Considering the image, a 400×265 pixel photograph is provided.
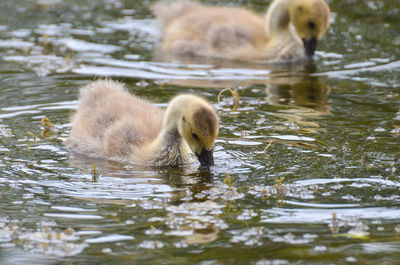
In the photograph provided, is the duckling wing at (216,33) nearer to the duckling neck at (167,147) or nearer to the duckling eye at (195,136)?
the duckling neck at (167,147)

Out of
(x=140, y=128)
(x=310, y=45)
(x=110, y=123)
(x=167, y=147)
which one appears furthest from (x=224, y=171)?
(x=310, y=45)

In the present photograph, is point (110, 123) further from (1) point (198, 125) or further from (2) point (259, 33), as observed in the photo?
(2) point (259, 33)

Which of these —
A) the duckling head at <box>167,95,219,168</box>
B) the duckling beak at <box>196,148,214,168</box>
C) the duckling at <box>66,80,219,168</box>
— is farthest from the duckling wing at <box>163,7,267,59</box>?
the duckling beak at <box>196,148,214,168</box>

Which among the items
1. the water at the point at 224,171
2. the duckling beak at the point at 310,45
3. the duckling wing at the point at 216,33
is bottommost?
the water at the point at 224,171

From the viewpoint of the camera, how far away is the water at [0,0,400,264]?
525 centimetres

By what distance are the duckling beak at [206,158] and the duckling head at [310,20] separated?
5.37 metres

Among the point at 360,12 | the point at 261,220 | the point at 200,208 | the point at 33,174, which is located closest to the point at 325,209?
the point at 261,220

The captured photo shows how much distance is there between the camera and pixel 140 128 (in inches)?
295

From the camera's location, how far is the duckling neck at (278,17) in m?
12.1

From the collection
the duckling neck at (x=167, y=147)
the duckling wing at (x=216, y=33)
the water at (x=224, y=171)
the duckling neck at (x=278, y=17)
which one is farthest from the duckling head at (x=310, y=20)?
the duckling neck at (x=167, y=147)

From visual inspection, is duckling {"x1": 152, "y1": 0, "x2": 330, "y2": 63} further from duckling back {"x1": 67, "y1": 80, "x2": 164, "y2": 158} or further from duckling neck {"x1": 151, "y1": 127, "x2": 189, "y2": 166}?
duckling neck {"x1": 151, "y1": 127, "x2": 189, "y2": 166}

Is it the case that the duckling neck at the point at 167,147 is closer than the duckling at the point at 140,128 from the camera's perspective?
No

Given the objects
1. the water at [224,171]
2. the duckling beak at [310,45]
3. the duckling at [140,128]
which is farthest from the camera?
the duckling beak at [310,45]

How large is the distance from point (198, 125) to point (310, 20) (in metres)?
5.53
